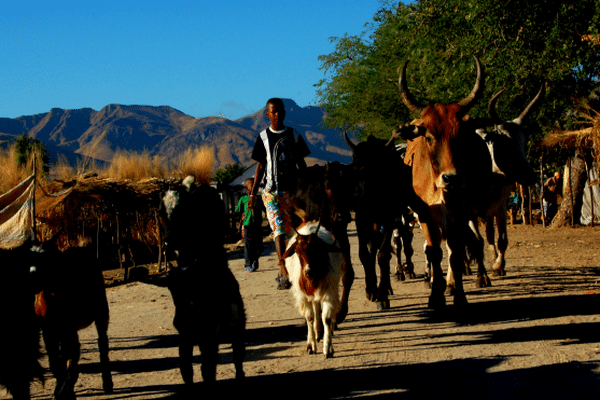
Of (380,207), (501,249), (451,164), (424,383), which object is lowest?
(424,383)

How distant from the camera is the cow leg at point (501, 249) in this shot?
9422 millimetres

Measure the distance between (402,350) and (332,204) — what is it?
5.49 ft

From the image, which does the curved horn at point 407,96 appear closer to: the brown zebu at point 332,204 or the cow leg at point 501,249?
the brown zebu at point 332,204

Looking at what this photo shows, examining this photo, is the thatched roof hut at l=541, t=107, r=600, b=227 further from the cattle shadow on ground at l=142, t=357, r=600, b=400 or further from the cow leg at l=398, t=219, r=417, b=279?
the cattle shadow on ground at l=142, t=357, r=600, b=400

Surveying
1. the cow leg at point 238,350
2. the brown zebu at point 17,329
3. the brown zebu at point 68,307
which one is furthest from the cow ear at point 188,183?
the brown zebu at point 68,307

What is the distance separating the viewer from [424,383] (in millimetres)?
4402

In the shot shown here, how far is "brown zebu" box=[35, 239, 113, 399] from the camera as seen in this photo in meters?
4.25

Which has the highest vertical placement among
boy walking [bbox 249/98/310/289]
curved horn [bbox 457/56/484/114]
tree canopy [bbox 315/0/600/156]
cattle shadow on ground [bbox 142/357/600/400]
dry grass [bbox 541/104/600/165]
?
tree canopy [bbox 315/0/600/156]

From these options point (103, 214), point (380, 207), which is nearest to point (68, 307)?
point (380, 207)

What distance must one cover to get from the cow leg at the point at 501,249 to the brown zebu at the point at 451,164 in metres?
2.20

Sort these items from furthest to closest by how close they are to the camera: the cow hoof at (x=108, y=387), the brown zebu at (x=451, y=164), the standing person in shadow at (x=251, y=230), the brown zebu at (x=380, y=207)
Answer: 1. the standing person in shadow at (x=251, y=230)
2. the brown zebu at (x=380, y=207)
3. the brown zebu at (x=451, y=164)
4. the cow hoof at (x=108, y=387)

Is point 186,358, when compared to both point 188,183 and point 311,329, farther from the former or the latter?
point 311,329

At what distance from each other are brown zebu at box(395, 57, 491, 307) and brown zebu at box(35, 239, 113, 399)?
383 cm

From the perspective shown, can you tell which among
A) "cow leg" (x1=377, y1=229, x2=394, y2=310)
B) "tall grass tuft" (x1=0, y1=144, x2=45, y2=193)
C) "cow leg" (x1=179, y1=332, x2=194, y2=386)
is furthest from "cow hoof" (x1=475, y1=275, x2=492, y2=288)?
"tall grass tuft" (x1=0, y1=144, x2=45, y2=193)
